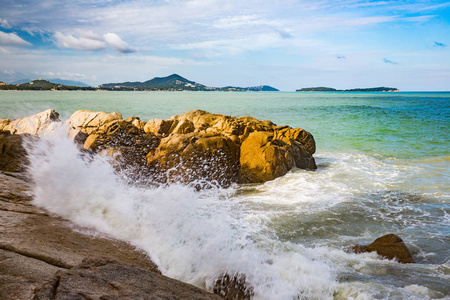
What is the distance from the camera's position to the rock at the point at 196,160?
10.0 metres

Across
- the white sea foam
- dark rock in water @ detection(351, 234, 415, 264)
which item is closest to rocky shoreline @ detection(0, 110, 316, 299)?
the white sea foam

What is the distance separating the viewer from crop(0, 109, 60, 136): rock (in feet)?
39.5

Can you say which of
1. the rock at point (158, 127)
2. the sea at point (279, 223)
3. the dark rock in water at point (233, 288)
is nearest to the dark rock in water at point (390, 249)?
the sea at point (279, 223)

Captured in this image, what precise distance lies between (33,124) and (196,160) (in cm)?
719

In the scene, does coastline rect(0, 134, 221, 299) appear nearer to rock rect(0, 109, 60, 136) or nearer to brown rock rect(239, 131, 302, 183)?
brown rock rect(239, 131, 302, 183)

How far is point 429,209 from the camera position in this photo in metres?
8.47

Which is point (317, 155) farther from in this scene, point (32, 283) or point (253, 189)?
point (32, 283)

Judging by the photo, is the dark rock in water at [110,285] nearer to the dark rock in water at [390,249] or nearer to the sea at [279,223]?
the sea at [279,223]

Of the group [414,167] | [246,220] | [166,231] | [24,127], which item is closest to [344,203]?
[246,220]

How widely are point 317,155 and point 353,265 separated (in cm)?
1113

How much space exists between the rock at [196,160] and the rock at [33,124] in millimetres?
4657

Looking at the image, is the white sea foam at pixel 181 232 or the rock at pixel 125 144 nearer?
the white sea foam at pixel 181 232

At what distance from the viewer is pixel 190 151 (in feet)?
33.8

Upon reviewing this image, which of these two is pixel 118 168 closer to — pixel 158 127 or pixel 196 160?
pixel 196 160
